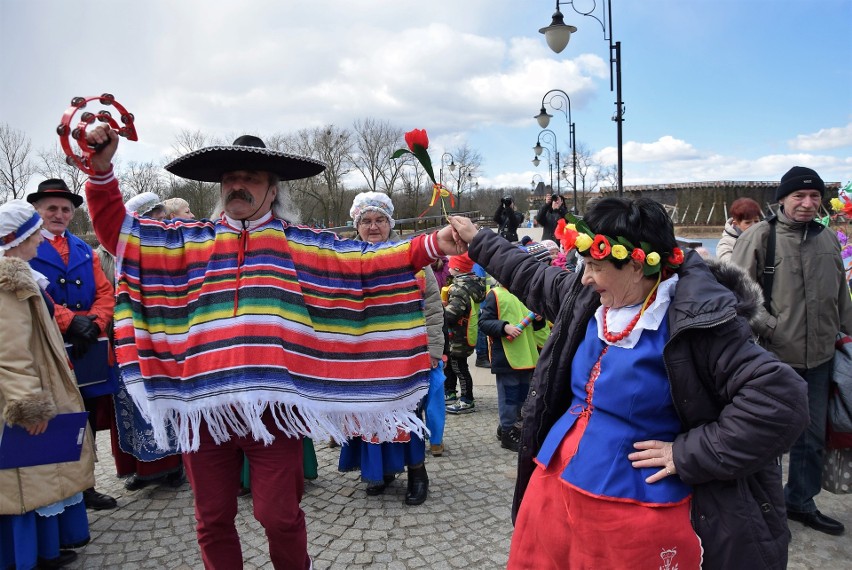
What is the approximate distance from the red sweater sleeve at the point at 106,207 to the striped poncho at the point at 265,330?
0.04 meters

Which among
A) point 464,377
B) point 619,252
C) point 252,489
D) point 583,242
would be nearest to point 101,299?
point 252,489

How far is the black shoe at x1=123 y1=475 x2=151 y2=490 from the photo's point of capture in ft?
14.7

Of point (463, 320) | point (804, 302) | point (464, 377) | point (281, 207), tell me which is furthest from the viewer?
point (464, 377)

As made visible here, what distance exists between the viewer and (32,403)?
2934 millimetres

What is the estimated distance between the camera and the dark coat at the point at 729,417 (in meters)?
1.67

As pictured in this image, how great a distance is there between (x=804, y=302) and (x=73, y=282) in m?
4.92

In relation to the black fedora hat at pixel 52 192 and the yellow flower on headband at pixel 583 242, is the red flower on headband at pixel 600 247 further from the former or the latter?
the black fedora hat at pixel 52 192

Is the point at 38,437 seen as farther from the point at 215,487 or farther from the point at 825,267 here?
the point at 825,267

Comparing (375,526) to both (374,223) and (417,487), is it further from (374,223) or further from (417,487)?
(374,223)

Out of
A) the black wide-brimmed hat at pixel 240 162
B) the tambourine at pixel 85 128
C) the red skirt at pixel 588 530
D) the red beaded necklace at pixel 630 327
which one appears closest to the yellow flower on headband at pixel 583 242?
the red beaded necklace at pixel 630 327

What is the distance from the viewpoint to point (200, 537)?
2.51m

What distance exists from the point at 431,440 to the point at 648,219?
10.7 ft

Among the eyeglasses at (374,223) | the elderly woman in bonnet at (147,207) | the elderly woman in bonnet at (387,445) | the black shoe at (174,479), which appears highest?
the elderly woman in bonnet at (147,207)

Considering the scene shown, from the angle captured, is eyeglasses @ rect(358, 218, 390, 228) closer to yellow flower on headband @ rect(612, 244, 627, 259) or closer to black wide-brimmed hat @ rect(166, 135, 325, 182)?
black wide-brimmed hat @ rect(166, 135, 325, 182)
